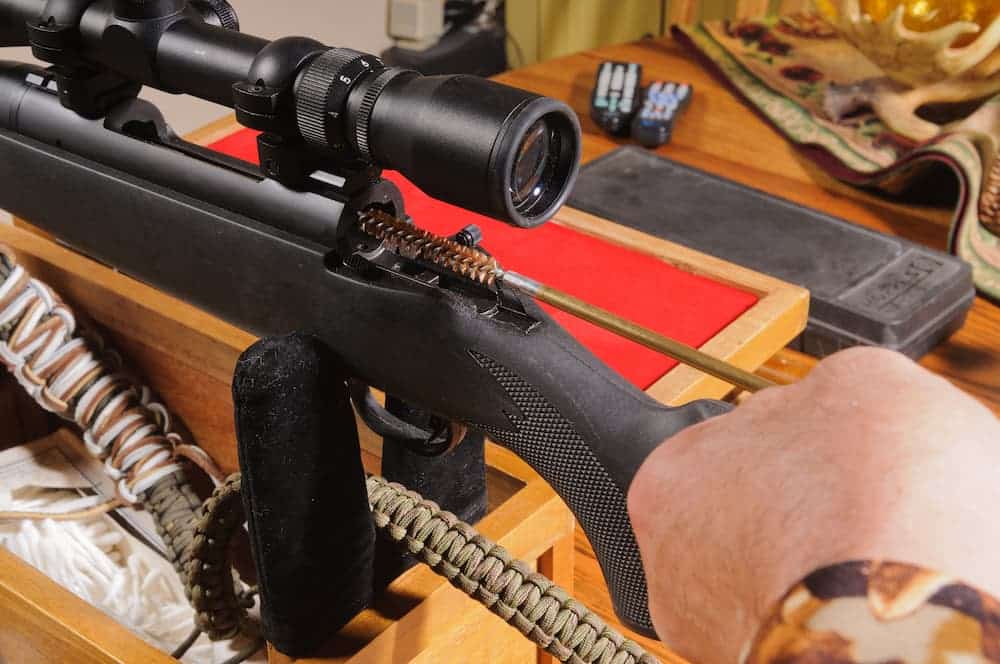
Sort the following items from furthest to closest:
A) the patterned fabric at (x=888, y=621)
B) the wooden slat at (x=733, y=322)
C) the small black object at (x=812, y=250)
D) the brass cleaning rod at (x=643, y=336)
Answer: the small black object at (x=812, y=250), the wooden slat at (x=733, y=322), the brass cleaning rod at (x=643, y=336), the patterned fabric at (x=888, y=621)

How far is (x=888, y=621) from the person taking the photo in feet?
0.87

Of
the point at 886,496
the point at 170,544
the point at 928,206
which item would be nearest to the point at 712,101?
the point at 928,206

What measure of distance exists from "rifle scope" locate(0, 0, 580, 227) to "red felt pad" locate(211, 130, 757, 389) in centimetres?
24

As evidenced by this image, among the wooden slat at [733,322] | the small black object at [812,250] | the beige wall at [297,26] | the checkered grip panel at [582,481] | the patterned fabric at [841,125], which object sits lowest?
the beige wall at [297,26]

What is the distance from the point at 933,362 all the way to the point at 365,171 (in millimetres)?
554

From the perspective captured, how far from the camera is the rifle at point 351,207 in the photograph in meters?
0.45

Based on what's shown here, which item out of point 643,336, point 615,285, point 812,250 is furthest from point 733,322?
point 643,336

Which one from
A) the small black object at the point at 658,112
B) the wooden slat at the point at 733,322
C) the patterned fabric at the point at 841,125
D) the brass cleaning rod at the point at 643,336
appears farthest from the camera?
the small black object at the point at 658,112

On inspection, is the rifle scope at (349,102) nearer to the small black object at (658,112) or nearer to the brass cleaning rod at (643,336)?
the brass cleaning rod at (643,336)

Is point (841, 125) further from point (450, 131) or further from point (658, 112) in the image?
point (450, 131)

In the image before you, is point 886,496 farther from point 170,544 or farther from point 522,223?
point 170,544

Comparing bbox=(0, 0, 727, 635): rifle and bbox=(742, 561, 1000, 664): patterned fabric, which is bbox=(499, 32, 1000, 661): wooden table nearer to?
bbox=(0, 0, 727, 635): rifle

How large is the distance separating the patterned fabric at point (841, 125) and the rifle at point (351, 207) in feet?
2.07

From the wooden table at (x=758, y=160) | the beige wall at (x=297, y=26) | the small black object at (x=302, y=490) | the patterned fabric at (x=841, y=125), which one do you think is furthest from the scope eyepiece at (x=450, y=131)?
the beige wall at (x=297, y=26)
